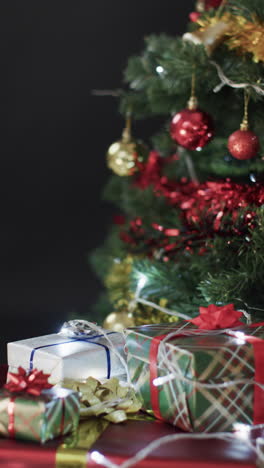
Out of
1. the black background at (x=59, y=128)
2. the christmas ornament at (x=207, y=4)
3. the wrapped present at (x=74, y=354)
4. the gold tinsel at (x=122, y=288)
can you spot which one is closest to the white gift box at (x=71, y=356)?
A: the wrapped present at (x=74, y=354)

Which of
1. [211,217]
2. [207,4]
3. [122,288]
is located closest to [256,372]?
[211,217]

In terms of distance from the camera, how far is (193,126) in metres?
1.09

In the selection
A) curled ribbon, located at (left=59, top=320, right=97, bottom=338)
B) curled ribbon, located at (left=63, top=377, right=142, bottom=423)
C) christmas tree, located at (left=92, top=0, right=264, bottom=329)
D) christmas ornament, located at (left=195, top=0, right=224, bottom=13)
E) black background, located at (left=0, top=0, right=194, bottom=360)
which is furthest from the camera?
black background, located at (left=0, top=0, right=194, bottom=360)

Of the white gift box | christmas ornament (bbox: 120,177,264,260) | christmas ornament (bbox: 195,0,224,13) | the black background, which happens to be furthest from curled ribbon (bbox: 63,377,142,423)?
the black background

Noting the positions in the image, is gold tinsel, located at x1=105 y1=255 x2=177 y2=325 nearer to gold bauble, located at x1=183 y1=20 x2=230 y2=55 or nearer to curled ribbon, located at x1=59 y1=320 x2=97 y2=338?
curled ribbon, located at x1=59 y1=320 x2=97 y2=338

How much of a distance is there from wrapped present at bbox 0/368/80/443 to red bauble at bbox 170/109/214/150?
1.77 ft

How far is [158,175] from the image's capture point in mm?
Answer: 1582

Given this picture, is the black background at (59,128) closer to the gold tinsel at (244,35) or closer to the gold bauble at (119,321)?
the gold bauble at (119,321)

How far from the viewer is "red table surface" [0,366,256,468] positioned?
0.68 meters

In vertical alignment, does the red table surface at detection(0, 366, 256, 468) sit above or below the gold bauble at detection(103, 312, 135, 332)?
above

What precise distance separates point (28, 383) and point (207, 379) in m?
0.21

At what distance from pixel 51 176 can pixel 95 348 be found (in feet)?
4.49

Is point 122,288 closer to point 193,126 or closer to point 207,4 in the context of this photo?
point 193,126

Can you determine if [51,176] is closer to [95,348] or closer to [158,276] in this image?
[158,276]
